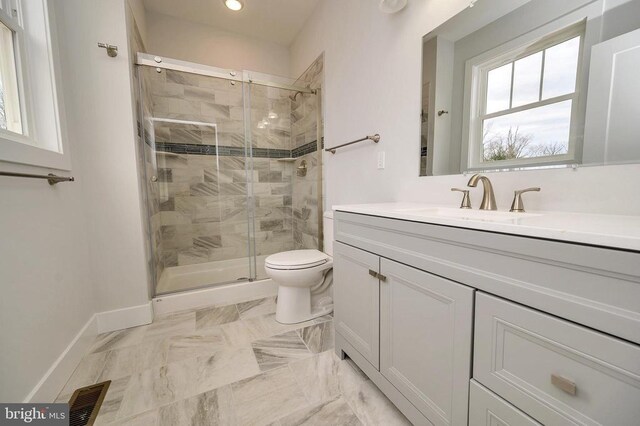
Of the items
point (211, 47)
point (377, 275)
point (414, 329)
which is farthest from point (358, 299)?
point (211, 47)

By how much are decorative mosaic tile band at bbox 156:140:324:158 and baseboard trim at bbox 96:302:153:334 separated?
1412mm

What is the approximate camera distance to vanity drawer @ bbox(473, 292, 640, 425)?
1.53ft

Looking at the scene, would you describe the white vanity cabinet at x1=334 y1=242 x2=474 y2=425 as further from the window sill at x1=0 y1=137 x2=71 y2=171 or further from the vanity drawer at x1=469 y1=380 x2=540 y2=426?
the window sill at x1=0 y1=137 x2=71 y2=171

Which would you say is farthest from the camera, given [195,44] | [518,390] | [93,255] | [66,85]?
[195,44]

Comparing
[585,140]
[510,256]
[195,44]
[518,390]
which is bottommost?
[518,390]

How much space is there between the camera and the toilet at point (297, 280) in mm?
1705

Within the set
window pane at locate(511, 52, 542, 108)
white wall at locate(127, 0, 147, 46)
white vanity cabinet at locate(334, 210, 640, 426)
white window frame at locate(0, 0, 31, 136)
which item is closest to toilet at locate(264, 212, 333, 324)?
white vanity cabinet at locate(334, 210, 640, 426)

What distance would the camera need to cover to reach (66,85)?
1505mm

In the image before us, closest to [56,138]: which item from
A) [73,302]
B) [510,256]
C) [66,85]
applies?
[66,85]

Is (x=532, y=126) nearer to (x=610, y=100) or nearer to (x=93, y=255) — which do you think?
(x=610, y=100)

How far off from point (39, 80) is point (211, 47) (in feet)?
5.86

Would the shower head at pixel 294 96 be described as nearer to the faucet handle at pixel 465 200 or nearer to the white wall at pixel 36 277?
the white wall at pixel 36 277

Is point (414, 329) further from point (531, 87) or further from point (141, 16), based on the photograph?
point (141, 16)

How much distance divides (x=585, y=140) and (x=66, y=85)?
258 centimetres
